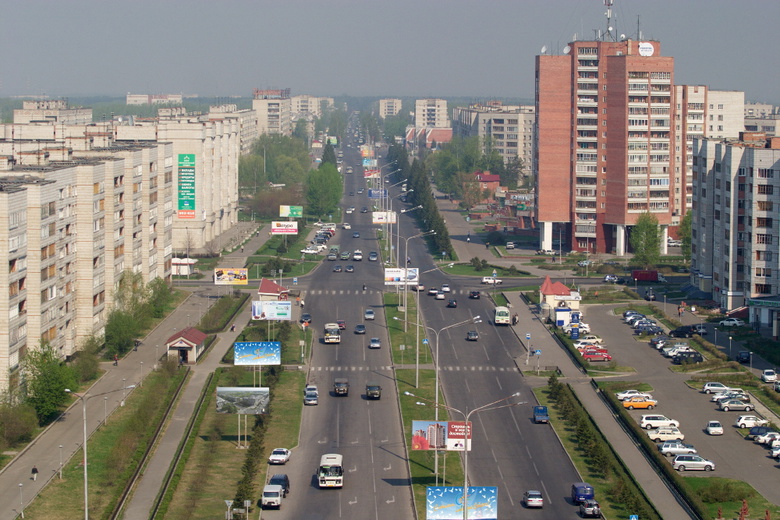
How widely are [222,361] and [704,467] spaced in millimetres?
39505

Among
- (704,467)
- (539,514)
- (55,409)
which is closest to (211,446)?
(55,409)

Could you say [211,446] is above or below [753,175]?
below

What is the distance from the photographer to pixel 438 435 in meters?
59.5

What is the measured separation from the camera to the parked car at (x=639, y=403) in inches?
3017

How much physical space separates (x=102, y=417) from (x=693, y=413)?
127 ft

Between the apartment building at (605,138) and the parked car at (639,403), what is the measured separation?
6266 cm

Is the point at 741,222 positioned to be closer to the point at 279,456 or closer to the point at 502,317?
the point at 502,317

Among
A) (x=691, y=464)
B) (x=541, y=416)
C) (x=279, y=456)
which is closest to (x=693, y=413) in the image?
(x=541, y=416)

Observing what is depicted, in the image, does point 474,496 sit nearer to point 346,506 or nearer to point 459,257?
point 346,506

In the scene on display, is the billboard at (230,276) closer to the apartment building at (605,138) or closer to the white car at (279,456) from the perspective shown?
the apartment building at (605,138)

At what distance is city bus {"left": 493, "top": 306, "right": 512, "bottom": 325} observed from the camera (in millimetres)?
103688

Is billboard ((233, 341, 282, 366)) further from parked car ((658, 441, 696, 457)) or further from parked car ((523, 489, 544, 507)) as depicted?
parked car ((658, 441, 696, 457))

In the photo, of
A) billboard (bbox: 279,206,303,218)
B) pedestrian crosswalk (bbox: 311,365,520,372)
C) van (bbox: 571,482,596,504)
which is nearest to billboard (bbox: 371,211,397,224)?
billboard (bbox: 279,206,303,218)

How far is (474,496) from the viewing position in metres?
50.3
